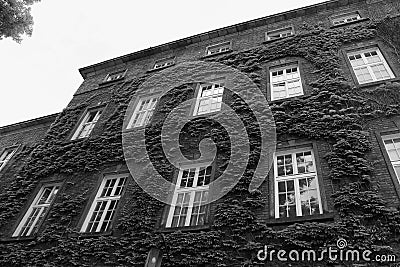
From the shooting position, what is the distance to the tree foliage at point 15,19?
10.7 m

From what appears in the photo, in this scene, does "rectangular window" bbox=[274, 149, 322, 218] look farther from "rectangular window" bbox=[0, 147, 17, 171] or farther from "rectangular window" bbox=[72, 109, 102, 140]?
"rectangular window" bbox=[0, 147, 17, 171]

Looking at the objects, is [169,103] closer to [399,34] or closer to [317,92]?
[317,92]

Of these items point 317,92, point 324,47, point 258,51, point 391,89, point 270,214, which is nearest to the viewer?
point 270,214

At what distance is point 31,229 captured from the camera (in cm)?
1029

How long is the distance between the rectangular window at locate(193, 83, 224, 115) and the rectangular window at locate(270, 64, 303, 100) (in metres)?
2.26

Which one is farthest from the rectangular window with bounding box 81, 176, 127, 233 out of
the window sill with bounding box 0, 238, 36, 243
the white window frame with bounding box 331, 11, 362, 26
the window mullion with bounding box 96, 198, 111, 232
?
the white window frame with bounding box 331, 11, 362, 26

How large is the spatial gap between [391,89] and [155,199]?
8.35 meters

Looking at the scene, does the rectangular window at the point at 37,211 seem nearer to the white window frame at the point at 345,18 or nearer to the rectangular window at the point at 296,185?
the rectangular window at the point at 296,185

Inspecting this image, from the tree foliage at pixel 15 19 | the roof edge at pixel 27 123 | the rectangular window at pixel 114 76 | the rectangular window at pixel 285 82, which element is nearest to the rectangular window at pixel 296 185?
the rectangular window at pixel 285 82

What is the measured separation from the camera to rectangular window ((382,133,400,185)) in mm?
7236

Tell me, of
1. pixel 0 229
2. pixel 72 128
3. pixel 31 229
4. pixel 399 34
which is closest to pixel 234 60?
pixel 399 34

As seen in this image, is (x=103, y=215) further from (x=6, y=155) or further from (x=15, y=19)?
(x=6, y=155)

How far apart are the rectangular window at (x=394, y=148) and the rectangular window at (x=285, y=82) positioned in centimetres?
336

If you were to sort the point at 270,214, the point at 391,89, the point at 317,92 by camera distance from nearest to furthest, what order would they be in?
the point at 270,214
the point at 391,89
the point at 317,92
